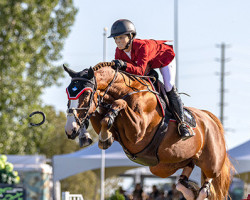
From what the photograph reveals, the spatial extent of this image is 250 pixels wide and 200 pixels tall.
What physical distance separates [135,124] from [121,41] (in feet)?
3.32

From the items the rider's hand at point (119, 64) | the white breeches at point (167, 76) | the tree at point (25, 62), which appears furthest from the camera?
the tree at point (25, 62)

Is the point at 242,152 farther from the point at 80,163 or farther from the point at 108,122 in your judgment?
the point at 108,122

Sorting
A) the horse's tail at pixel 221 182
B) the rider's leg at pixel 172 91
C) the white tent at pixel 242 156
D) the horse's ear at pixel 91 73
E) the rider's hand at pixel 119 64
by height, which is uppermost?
the rider's hand at pixel 119 64

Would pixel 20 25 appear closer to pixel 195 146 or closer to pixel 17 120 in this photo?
pixel 17 120

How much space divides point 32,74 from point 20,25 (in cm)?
239

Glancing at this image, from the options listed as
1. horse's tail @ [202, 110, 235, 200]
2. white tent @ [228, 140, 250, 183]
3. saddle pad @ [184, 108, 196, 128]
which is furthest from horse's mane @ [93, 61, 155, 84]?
white tent @ [228, 140, 250, 183]

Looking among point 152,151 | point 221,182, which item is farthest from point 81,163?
point 152,151

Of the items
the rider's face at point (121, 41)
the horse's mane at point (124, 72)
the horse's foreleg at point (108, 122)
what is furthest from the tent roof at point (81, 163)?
the horse's foreleg at point (108, 122)

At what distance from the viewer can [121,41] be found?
5473 mm

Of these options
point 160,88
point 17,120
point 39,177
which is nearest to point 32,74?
point 17,120

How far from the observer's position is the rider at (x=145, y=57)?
5383 mm

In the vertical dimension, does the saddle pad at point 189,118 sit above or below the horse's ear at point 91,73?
below

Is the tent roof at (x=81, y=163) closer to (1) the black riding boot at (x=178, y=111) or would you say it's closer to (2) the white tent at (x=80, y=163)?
(2) the white tent at (x=80, y=163)

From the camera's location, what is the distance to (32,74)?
2294 centimetres
